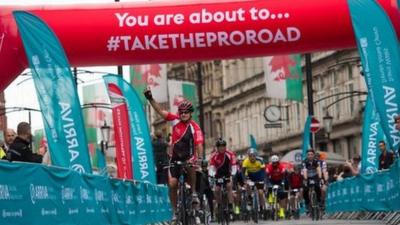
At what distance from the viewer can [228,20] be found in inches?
872

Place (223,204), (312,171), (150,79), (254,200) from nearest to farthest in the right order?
1. (223,204)
2. (254,200)
3. (312,171)
4. (150,79)

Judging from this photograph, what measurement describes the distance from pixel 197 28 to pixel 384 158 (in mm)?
5456

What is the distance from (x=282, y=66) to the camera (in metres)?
41.0

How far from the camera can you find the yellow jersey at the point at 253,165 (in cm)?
2930

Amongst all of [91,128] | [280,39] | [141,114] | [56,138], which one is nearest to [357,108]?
[91,128]

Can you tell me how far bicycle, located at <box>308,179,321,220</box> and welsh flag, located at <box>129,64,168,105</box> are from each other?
1153cm

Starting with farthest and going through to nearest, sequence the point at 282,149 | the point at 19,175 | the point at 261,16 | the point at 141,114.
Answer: the point at 282,149
the point at 141,114
the point at 261,16
the point at 19,175

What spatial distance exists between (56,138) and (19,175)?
456 centimetres

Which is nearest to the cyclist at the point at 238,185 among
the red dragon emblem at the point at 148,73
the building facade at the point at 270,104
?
the red dragon emblem at the point at 148,73

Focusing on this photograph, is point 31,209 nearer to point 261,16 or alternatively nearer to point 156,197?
point 261,16

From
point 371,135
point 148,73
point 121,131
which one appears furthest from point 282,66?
point 121,131

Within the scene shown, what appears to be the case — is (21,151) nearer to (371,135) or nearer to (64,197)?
(64,197)

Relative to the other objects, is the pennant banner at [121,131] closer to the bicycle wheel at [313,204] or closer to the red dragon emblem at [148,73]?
the bicycle wheel at [313,204]

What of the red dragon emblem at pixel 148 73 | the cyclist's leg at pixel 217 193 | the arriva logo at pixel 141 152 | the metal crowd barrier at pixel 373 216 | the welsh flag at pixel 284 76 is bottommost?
the metal crowd barrier at pixel 373 216
